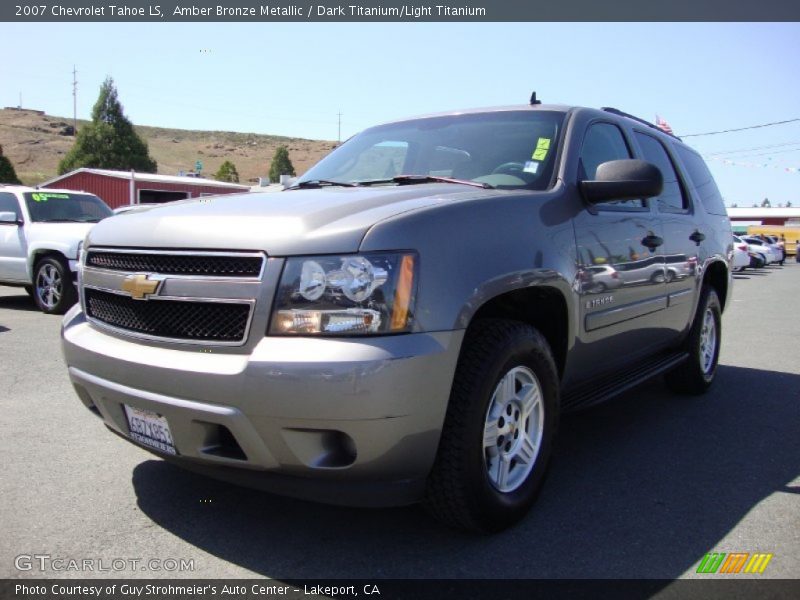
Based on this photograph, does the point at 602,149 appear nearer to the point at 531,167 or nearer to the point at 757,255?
the point at 531,167

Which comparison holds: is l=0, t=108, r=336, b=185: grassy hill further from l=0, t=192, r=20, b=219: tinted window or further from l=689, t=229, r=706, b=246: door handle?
l=689, t=229, r=706, b=246: door handle

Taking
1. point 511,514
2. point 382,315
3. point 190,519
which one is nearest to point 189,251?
point 382,315

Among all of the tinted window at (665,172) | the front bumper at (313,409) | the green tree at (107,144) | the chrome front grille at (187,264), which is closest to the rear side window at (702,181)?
the tinted window at (665,172)

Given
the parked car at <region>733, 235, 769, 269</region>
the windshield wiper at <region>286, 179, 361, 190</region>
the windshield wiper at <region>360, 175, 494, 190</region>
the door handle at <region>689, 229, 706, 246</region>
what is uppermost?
the windshield wiper at <region>360, 175, 494, 190</region>

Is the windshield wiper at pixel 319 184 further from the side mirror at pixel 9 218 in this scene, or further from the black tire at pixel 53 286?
the side mirror at pixel 9 218

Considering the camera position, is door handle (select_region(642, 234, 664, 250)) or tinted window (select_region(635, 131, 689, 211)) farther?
tinted window (select_region(635, 131, 689, 211))

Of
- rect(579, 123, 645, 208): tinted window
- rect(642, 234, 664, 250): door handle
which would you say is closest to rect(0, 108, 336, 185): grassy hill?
rect(579, 123, 645, 208): tinted window

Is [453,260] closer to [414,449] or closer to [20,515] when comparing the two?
[414,449]

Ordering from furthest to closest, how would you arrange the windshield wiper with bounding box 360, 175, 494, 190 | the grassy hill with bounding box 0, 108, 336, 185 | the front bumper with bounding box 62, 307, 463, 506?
the grassy hill with bounding box 0, 108, 336, 185 < the windshield wiper with bounding box 360, 175, 494, 190 < the front bumper with bounding box 62, 307, 463, 506

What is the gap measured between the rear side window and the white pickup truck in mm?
7183

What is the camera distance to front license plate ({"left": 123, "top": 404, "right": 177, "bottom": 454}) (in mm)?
2612

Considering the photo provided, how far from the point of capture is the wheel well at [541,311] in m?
3.03

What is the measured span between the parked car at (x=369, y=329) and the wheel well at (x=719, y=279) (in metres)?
2.19

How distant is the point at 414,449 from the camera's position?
7.97 feet
